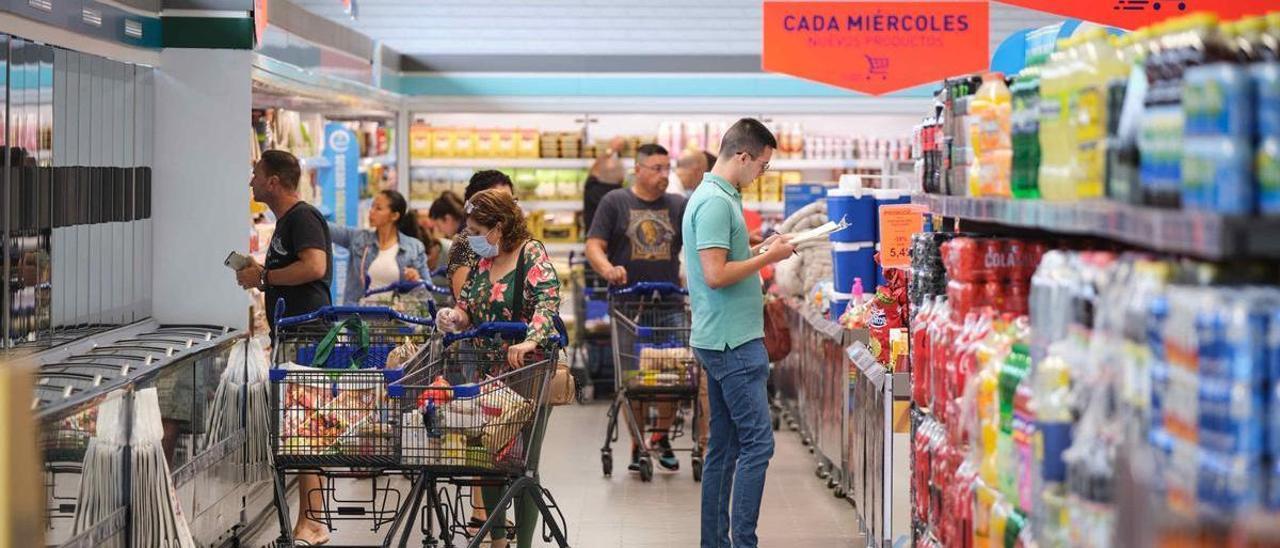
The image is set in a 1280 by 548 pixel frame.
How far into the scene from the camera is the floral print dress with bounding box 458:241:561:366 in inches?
233

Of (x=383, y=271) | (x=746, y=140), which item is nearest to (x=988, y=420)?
(x=746, y=140)

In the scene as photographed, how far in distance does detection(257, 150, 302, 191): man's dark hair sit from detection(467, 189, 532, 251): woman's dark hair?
3.42 feet

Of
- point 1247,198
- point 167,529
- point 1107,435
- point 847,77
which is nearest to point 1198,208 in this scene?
point 1247,198

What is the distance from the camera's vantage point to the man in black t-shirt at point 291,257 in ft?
21.6

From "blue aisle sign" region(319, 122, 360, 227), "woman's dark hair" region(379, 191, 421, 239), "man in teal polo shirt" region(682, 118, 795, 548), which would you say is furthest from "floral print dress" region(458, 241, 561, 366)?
"blue aisle sign" region(319, 122, 360, 227)

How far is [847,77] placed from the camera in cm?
994

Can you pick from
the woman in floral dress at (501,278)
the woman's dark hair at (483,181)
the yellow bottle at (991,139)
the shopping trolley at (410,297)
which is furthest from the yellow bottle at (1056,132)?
the shopping trolley at (410,297)

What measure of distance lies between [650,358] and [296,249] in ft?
7.16

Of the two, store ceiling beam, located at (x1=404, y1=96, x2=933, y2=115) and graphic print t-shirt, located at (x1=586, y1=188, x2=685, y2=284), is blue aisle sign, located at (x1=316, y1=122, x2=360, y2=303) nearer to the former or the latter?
graphic print t-shirt, located at (x1=586, y1=188, x2=685, y2=284)

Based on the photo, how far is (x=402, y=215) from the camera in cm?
924

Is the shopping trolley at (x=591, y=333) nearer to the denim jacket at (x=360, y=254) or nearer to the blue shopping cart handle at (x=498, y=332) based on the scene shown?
the denim jacket at (x=360, y=254)

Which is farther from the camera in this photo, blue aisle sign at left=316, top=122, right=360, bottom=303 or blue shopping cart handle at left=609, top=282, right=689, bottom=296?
blue aisle sign at left=316, top=122, right=360, bottom=303

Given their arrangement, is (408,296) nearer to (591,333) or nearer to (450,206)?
(450,206)

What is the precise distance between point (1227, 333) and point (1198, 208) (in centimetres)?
21
